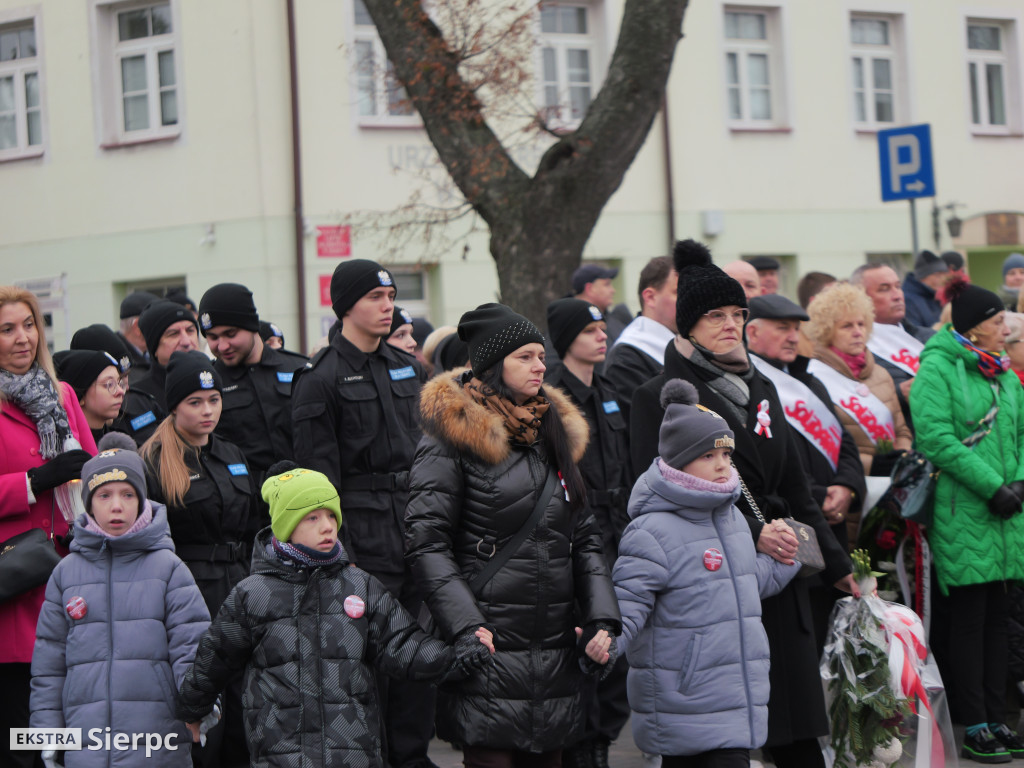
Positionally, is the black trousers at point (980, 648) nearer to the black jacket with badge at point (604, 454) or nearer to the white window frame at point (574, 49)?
the black jacket with badge at point (604, 454)

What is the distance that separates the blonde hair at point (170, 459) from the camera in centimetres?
591

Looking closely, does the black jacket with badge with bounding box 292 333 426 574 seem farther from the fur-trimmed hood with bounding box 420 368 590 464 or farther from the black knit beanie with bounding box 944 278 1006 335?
the black knit beanie with bounding box 944 278 1006 335

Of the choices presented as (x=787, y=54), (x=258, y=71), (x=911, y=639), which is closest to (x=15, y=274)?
(x=258, y=71)

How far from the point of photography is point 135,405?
22.4ft

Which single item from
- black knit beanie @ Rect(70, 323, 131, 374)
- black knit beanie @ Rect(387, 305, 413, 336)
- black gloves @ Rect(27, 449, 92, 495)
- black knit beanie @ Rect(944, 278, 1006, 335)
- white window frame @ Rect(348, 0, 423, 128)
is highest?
white window frame @ Rect(348, 0, 423, 128)

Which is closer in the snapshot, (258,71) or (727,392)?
(727,392)

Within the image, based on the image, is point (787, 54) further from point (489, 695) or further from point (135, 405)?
point (489, 695)

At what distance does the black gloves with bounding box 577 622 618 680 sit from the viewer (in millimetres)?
Result: 4605

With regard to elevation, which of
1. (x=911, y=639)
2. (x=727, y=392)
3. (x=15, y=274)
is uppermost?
(x=15, y=274)

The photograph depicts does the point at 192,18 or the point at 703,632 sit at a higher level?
the point at 192,18

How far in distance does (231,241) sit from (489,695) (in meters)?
13.3

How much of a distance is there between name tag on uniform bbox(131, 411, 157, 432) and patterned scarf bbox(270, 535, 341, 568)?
217 centimetres

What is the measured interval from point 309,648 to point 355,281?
1.93 metres

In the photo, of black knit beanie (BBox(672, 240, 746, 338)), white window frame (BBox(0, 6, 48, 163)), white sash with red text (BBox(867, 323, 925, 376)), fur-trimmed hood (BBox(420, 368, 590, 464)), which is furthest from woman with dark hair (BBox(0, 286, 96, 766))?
white window frame (BBox(0, 6, 48, 163))
